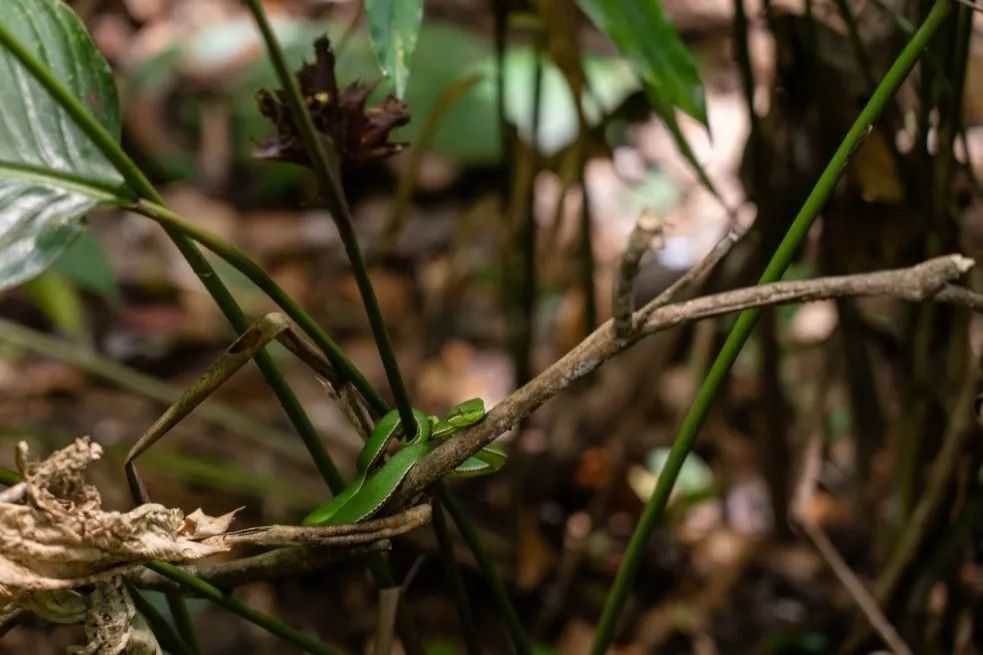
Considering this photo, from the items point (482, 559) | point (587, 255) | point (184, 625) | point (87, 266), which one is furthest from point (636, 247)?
point (87, 266)

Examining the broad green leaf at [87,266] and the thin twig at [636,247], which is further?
the broad green leaf at [87,266]

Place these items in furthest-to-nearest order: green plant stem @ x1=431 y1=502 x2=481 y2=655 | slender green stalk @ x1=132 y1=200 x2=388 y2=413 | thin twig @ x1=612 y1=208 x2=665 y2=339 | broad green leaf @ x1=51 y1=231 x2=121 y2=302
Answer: broad green leaf @ x1=51 y1=231 x2=121 y2=302 < green plant stem @ x1=431 y1=502 x2=481 y2=655 < slender green stalk @ x1=132 y1=200 x2=388 y2=413 < thin twig @ x1=612 y1=208 x2=665 y2=339

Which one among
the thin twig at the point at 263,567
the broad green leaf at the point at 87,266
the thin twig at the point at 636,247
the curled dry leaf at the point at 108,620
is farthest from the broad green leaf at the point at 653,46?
the broad green leaf at the point at 87,266

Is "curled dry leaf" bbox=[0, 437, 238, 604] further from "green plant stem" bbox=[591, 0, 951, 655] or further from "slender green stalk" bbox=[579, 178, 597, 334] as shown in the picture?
"slender green stalk" bbox=[579, 178, 597, 334]

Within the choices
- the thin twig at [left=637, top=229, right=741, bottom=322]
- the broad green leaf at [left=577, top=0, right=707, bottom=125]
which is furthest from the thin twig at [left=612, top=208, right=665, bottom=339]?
the broad green leaf at [left=577, top=0, right=707, bottom=125]

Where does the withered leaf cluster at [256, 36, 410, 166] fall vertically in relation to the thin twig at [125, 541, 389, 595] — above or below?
above

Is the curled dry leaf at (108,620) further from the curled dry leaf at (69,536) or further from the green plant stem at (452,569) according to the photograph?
the green plant stem at (452,569)

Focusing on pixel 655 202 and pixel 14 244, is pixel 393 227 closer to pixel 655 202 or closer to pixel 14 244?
pixel 14 244
